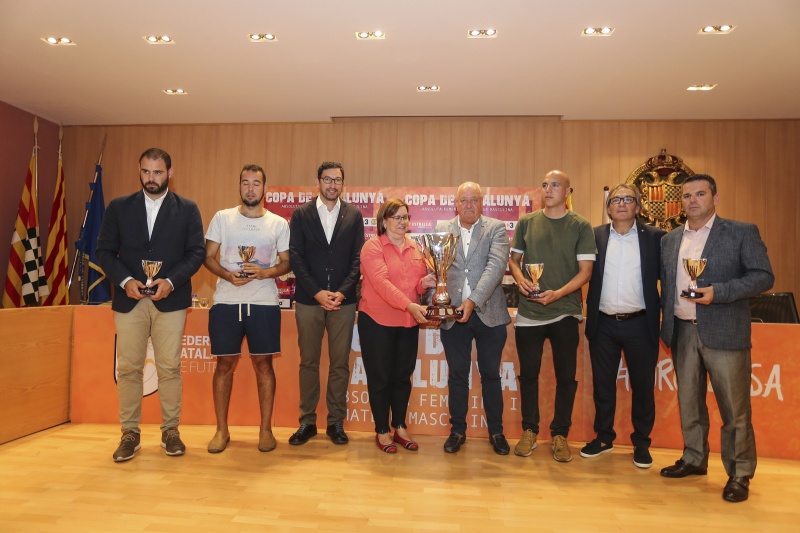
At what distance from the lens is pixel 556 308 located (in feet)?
10.4

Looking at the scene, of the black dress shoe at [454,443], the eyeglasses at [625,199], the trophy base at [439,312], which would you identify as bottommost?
the black dress shoe at [454,443]

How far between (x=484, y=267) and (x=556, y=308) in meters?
0.51

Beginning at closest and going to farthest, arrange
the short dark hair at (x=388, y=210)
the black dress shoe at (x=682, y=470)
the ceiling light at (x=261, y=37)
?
1. the black dress shoe at (x=682, y=470)
2. the short dark hair at (x=388, y=210)
3. the ceiling light at (x=261, y=37)

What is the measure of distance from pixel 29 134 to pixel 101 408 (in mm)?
4530

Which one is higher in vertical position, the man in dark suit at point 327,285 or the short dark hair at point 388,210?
the short dark hair at point 388,210

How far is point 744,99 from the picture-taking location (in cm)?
574

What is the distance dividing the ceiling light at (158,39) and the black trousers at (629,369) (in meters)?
4.10

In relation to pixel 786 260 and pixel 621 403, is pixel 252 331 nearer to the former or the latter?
pixel 621 403

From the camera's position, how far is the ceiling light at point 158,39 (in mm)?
4340

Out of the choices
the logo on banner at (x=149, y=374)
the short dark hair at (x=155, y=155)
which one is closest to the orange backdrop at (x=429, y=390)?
the logo on banner at (x=149, y=374)

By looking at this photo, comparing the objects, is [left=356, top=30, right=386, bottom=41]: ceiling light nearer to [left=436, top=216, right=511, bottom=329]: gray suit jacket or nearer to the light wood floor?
[left=436, top=216, right=511, bottom=329]: gray suit jacket

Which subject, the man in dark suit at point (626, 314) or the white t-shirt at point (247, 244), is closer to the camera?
the man in dark suit at point (626, 314)

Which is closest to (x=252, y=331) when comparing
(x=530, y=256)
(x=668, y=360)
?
(x=530, y=256)

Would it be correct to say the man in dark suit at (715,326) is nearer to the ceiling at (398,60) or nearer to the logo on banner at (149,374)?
the ceiling at (398,60)
